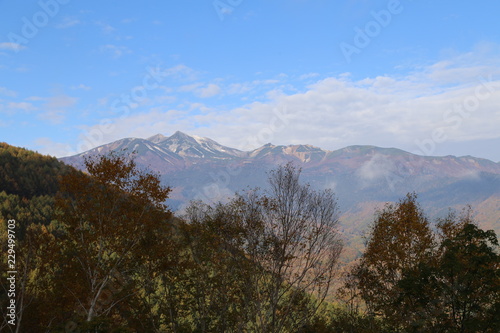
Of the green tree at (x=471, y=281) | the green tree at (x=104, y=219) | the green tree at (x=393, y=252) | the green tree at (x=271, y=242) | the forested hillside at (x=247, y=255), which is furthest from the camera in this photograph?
the green tree at (x=393, y=252)

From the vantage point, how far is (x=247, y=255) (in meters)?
25.7

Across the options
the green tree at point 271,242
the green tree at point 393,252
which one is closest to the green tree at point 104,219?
the green tree at point 271,242

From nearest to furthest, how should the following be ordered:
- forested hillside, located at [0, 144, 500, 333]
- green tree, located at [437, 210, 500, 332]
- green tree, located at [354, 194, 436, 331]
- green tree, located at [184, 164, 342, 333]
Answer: green tree, located at [437, 210, 500, 332] → forested hillside, located at [0, 144, 500, 333] → green tree, located at [184, 164, 342, 333] → green tree, located at [354, 194, 436, 331]

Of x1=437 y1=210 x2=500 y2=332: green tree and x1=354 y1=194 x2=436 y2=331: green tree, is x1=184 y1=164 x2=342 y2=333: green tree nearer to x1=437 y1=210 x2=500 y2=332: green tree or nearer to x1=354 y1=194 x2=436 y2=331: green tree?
x1=354 y1=194 x2=436 y2=331: green tree

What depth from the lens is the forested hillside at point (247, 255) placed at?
21641mm

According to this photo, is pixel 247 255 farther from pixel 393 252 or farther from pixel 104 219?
pixel 393 252

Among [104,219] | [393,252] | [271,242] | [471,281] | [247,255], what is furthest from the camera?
[393,252]

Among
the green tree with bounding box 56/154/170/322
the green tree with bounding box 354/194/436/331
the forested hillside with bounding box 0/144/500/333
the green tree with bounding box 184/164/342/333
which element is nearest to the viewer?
the forested hillside with bounding box 0/144/500/333

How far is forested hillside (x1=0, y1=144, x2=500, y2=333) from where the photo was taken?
21641 mm

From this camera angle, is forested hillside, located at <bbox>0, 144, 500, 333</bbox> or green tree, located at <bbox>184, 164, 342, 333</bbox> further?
green tree, located at <bbox>184, 164, 342, 333</bbox>

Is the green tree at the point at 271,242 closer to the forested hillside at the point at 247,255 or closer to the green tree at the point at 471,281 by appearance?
the forested hillside at the point at 247,255

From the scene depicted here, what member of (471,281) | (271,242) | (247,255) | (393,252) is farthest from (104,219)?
(471,281)

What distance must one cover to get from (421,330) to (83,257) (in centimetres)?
2411

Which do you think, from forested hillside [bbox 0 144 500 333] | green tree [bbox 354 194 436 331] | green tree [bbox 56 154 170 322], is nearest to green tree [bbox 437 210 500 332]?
forested hillside [bbox 0 144 500 333]
